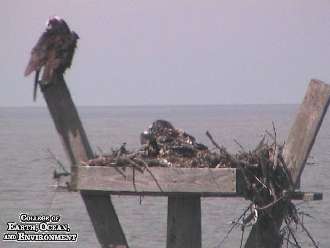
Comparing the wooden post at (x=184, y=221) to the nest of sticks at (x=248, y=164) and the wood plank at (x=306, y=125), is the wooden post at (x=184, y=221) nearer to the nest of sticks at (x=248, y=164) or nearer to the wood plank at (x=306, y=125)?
the nest of sticks at (x=248, y=164)

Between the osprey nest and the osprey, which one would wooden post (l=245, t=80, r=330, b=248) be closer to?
the osprey nest

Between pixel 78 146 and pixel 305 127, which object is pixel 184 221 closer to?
pixel 78 146

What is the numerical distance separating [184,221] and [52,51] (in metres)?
1.61

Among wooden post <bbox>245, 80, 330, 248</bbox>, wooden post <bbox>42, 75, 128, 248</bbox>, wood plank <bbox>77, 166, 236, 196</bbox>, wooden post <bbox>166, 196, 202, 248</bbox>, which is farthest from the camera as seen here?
wooden post <bbox>42, 75, 128, 248</bbox>

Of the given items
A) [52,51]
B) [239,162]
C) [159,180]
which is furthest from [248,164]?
[52,51]

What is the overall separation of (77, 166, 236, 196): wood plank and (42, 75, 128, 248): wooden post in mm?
272

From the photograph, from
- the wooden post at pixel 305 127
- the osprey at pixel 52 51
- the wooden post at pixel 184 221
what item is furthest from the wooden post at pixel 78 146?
the wooden post at pixel 305 127

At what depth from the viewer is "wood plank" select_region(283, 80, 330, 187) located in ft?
25.1

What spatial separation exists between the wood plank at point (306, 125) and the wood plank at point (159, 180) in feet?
1.61

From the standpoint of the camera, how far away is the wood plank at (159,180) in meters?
7.48

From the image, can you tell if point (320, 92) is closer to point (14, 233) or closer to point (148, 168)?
point (148, 168)

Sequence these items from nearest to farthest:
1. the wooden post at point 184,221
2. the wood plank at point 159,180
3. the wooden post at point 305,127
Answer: the wood plank at point 159,180 < the wooden post at point 305,127 < the wooden post at point 184,221

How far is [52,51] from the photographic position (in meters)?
8.05

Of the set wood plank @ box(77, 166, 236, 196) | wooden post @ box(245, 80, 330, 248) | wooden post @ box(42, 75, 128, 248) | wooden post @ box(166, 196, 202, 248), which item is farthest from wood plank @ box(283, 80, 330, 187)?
wooden post @ box(42, 75, 128, 248)
